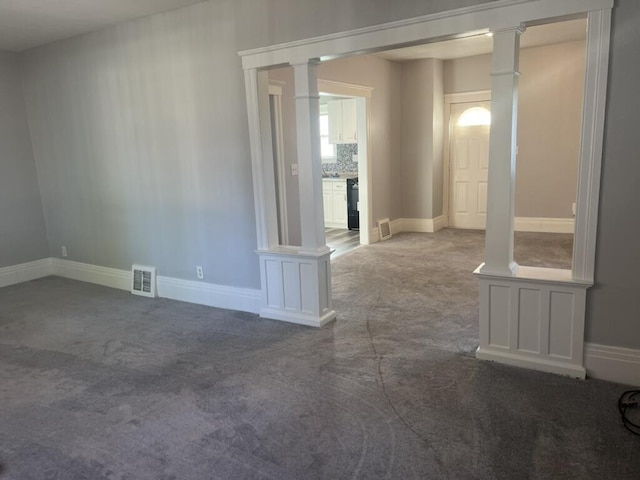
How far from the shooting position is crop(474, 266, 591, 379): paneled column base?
113 inches

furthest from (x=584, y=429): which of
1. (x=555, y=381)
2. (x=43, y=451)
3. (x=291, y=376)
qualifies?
(x=43, y=451)

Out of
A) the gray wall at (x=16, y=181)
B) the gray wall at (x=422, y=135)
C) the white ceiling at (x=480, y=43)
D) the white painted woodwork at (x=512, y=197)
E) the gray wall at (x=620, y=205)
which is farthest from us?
the gray wall at (x=422, y=135)

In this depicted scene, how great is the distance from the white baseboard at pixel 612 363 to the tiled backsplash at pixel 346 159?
6815 millimetres

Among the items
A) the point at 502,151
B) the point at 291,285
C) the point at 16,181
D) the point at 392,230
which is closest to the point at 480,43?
the point at 392,230

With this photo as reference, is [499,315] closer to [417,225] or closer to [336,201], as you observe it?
[417,225]

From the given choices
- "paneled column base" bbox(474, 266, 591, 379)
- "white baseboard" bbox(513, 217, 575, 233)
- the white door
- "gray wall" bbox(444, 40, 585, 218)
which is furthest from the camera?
the white door

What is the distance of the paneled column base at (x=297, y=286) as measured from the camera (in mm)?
3857

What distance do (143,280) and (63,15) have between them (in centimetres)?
259

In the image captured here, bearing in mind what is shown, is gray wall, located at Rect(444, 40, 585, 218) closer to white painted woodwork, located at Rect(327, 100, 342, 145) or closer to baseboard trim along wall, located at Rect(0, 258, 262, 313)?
white painted woodwork, located at Rect(327, 100, 342, 145)

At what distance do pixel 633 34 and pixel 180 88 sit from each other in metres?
3.45

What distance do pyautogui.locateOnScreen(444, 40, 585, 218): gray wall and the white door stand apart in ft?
1.54

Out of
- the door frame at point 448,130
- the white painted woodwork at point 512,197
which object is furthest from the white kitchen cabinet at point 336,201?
the white painted woodwork at point 512,197

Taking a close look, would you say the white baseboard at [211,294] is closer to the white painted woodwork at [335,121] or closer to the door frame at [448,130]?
the door frame at [448,130]

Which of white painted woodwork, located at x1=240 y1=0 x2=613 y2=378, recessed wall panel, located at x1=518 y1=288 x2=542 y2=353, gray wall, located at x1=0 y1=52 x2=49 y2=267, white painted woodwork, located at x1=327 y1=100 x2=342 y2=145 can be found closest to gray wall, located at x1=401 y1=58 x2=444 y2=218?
white painted woodwork, located at x1=327 y1=100 x2=342 y2=145
